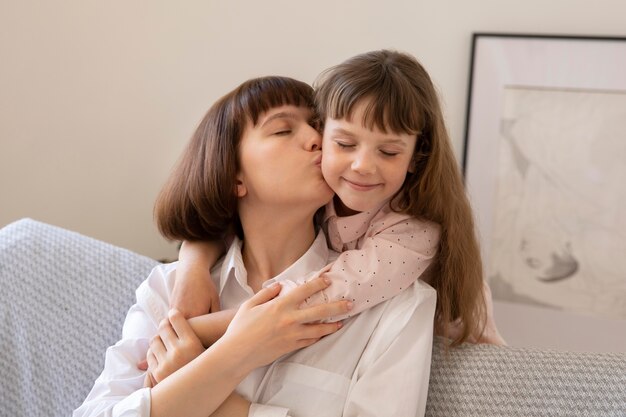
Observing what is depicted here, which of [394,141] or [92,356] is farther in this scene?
[92,356]

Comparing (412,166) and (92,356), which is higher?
(412,166)

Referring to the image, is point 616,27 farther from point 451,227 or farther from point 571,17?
point 451,227

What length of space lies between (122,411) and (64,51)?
1.59 metres

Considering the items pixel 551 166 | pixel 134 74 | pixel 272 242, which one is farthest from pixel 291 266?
pixel 134 74

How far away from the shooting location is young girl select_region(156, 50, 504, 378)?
1.13 m

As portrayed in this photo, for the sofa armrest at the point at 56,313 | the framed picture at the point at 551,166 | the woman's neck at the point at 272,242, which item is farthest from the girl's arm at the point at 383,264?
the framed picture at the point at 551,166

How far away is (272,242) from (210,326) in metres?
0.21

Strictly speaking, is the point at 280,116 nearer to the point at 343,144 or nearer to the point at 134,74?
the point at 343,144

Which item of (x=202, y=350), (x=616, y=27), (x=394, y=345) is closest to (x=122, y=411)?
(x=202, y=350)

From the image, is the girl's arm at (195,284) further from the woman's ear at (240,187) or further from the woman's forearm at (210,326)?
the woman's ear at (240,187)

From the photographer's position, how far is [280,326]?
115 cm

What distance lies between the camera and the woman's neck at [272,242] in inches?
53.0

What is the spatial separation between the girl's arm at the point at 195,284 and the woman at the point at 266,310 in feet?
0.11

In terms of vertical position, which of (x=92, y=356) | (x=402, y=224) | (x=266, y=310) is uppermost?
(x=402, y=224)
